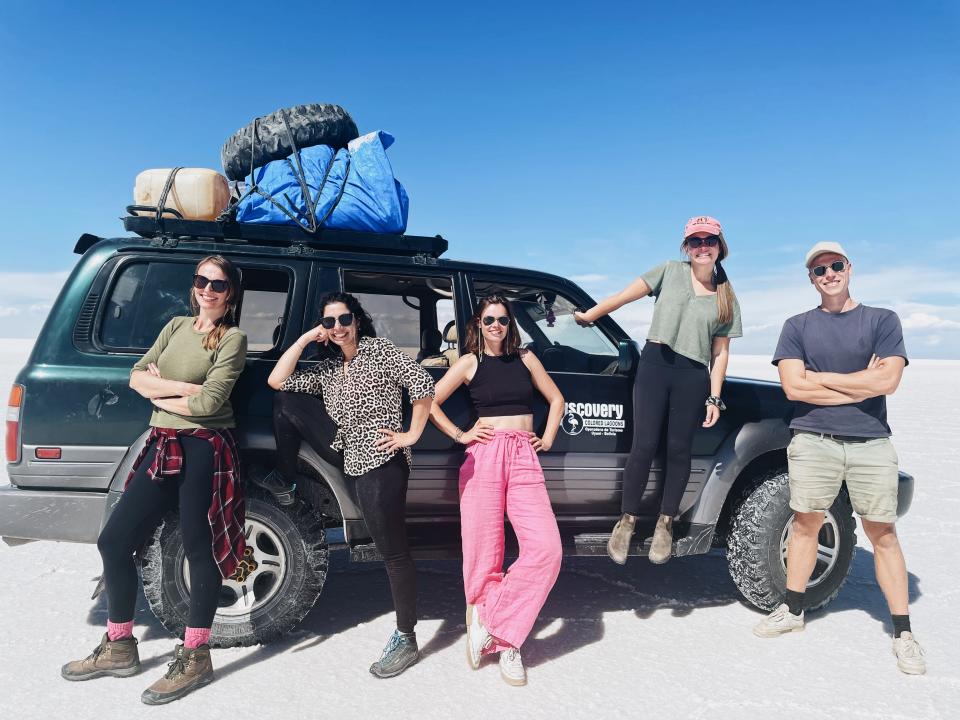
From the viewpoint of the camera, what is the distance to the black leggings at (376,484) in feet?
10.0

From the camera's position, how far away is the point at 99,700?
2812 mm

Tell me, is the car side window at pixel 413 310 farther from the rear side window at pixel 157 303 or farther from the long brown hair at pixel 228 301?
the long brown hair at pixel 228 301

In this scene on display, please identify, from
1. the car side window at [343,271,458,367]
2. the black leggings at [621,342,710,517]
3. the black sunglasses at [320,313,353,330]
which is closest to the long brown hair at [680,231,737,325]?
the black leggings at [621,342,710,517]

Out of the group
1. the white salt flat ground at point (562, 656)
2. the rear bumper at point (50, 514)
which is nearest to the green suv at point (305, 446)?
the rear bumper at point (50, 514)

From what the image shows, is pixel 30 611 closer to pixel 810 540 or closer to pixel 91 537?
pixel 91 537

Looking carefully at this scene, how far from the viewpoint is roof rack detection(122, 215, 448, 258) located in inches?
136

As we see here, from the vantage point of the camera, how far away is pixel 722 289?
3.68 meters

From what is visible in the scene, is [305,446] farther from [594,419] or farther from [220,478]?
[594,419]

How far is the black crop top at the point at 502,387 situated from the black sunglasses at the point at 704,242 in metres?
1.15

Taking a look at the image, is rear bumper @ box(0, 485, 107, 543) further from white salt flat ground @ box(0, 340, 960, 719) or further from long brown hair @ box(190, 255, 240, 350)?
long brown hair @ box(190, 255, 240, 350)

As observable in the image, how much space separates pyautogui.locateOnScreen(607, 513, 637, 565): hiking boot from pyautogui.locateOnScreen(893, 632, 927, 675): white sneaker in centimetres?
128

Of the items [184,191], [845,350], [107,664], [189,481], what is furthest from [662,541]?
[184,191]

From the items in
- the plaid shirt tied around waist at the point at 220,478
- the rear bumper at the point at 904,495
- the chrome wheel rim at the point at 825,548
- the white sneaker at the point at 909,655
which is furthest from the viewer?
the rear bumper at the point at 904,495

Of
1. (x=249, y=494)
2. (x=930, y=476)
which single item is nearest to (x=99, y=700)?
(x=249, y=494)
